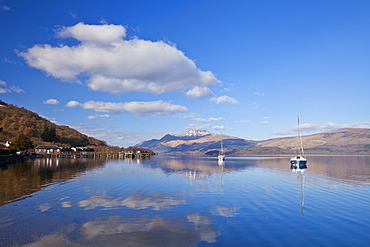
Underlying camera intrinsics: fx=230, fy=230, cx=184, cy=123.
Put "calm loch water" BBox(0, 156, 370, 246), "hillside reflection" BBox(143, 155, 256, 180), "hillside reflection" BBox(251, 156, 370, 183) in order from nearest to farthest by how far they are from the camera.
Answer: "calm loch water" BBox(0, 156, 370, 246) < "hillside reflection" BBox(251, 156, 370, 183) < "hillside reflection" BBox(143, 155, 256, 180)

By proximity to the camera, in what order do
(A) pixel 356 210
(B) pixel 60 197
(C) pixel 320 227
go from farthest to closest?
(B) pixel 60 197, (A) pixel 356 210, (C) pixel 320 227

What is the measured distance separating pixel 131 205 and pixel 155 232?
828 cm

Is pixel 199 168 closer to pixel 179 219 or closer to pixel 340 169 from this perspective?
pixel 340 169

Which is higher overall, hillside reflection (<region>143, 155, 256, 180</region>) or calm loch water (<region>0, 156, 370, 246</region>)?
calm loch water (<region>0, 156, 370, 246</region>)

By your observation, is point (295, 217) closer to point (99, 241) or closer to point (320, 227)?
point (320, 227)

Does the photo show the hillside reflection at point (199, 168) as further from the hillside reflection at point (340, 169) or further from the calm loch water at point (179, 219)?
the calm loch water at point (179, 219)

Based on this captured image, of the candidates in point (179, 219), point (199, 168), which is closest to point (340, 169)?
point (199, 168)

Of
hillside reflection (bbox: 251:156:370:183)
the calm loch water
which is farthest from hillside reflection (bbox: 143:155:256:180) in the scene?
the calm loch water

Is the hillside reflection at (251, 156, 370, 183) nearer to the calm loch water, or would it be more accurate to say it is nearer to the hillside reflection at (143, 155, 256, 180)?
the hillside reflection at (143, 155, 256, 180)

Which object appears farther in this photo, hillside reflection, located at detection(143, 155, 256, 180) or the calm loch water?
hillside reflection, located at detection(143, 155, 256, 180)

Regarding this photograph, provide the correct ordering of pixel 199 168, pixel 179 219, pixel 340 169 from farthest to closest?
1. pixel 199 168
2. pixel 340 169
3. pixel 179 219

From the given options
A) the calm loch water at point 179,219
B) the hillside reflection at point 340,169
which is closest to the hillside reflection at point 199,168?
the hillside reflection at point 340,169

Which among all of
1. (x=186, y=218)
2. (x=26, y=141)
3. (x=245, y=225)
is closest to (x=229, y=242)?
(x=245, y=225)

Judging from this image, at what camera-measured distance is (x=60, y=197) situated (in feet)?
83.0
